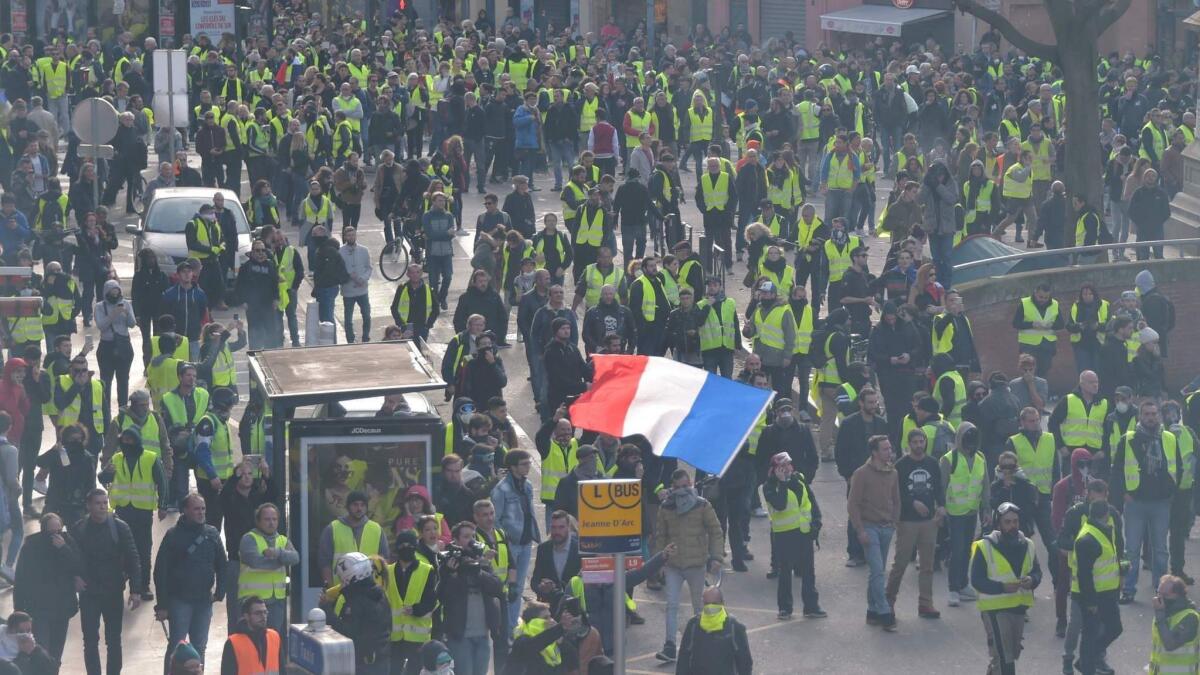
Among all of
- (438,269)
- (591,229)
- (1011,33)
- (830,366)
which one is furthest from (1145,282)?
(1011,33)

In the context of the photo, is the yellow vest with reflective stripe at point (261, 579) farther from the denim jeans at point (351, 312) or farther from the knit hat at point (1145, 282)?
the knit hat at point (1145, 282)

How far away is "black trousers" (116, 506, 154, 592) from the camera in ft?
56.1

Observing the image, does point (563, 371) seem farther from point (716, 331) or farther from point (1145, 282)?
point (1145, 282)

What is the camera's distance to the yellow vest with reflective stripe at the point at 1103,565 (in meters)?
16.2

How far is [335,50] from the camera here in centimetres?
4547

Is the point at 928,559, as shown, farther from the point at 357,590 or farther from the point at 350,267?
the point at 350,267

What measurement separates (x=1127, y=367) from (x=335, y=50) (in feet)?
84.5

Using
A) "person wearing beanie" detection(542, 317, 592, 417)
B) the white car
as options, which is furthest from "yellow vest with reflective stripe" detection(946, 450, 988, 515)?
the white car

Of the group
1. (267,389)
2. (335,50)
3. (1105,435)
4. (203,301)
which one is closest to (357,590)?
(267,389)

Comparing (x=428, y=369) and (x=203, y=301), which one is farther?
(x=203, y=301)

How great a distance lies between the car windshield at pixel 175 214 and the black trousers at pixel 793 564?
11986 millimetres

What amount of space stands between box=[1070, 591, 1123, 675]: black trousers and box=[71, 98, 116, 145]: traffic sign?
16.4 meters

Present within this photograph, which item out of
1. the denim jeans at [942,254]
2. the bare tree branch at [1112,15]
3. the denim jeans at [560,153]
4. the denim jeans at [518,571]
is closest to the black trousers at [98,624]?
the denim jeans at [518,571]

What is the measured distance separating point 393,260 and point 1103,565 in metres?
14.8
